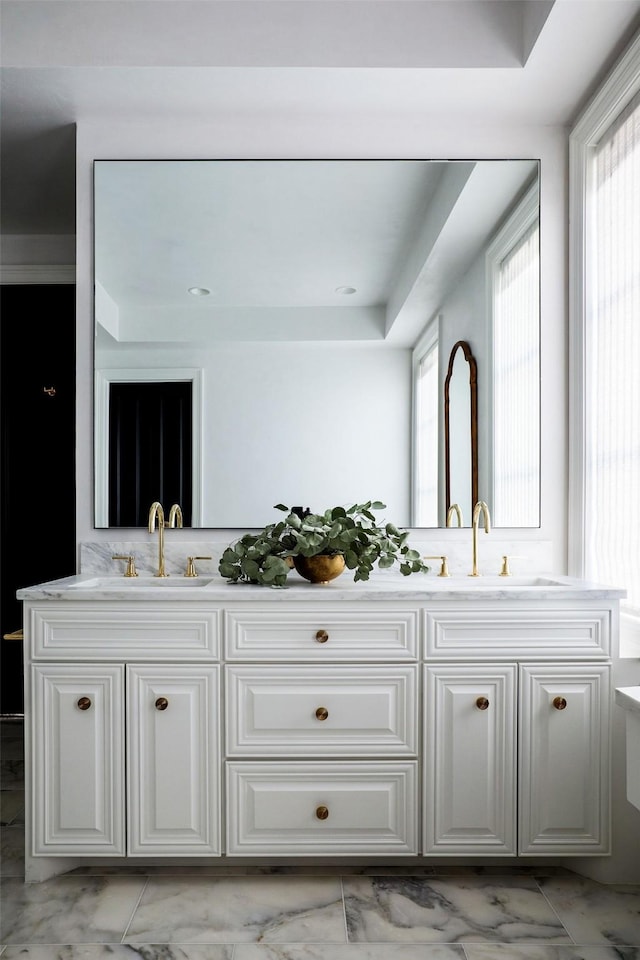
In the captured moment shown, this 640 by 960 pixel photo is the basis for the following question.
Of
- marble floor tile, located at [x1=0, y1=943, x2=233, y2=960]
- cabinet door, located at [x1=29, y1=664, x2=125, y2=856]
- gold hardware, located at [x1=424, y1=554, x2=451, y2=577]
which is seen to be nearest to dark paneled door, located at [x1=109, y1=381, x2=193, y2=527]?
cabinet door, located at [x1=29, y1=664, x2=125, y2=856]

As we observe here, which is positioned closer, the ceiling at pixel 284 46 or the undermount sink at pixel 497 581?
the ceiling at pixel 284 46

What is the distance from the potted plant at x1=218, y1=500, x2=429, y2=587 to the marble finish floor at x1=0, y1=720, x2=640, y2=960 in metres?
0.86

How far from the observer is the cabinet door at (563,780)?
2029 mm

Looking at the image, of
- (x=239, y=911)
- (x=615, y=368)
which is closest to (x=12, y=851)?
(x=239, y=911)

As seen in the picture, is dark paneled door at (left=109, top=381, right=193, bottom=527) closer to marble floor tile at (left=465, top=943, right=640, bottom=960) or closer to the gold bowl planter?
the gold bowl planter

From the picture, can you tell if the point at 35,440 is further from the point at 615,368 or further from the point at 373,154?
the point at 615,368

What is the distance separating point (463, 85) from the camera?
2350mm

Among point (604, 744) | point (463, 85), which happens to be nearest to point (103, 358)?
point (463, 85)

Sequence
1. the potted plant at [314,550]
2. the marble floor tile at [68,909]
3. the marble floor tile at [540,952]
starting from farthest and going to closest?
1. the potted plant at [314,550]
2. the marble floor tile at [68,909]
3. the marble floor tile at [540,952]

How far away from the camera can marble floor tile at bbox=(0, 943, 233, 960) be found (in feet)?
5.60

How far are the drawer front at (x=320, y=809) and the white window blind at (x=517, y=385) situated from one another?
40.1 inches

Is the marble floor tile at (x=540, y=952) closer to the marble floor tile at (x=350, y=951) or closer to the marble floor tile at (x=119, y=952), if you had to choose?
the marble floor tile at (x=350, y=951)

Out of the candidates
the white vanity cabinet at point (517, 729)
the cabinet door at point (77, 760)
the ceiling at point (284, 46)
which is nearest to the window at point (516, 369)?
the ceiling at point (284, 46)

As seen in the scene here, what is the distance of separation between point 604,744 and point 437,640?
1.85 ft
